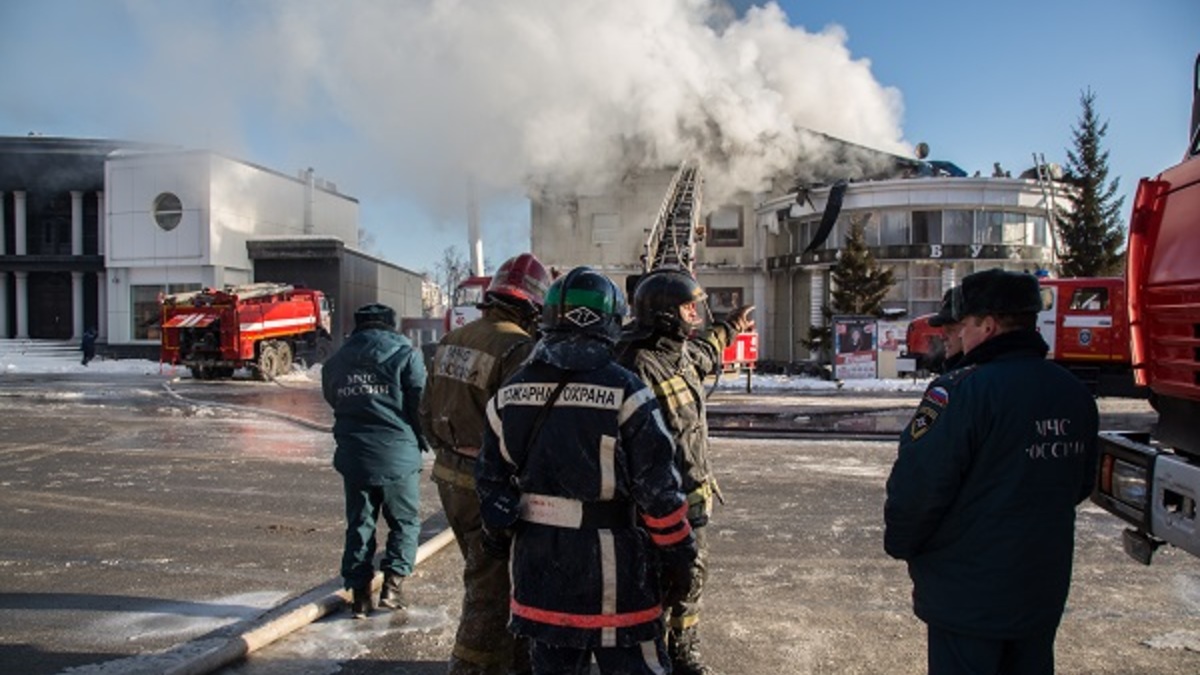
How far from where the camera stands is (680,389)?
11.7 feet

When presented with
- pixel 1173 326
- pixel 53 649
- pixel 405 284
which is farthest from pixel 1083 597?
pixel 405 284

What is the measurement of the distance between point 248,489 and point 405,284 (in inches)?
1423

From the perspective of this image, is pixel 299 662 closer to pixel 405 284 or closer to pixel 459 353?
pixel 459 353

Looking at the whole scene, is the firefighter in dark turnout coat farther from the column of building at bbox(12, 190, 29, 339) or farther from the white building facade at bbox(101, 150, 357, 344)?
the column of building at bbox(12, 190, 29, 339)

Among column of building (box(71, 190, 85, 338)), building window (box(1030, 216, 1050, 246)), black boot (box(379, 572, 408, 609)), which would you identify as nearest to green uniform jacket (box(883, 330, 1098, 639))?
black boot (box(379, 572, 408, 609))

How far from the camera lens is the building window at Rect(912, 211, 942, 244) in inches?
1118

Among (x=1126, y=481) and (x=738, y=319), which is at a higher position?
(x=738, y=319)

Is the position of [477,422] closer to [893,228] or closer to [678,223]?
[678,223]

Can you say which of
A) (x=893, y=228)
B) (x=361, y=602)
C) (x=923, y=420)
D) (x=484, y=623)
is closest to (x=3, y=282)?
(x=893, y=228)

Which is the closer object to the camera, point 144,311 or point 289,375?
point 289,375

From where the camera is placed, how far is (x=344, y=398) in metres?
4.72

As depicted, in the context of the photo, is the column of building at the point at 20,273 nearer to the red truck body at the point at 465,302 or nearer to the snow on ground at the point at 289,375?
the snow on ground at the point at 289,375

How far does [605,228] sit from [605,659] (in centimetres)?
2999

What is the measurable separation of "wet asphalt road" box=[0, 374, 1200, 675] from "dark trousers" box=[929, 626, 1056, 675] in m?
1.40
